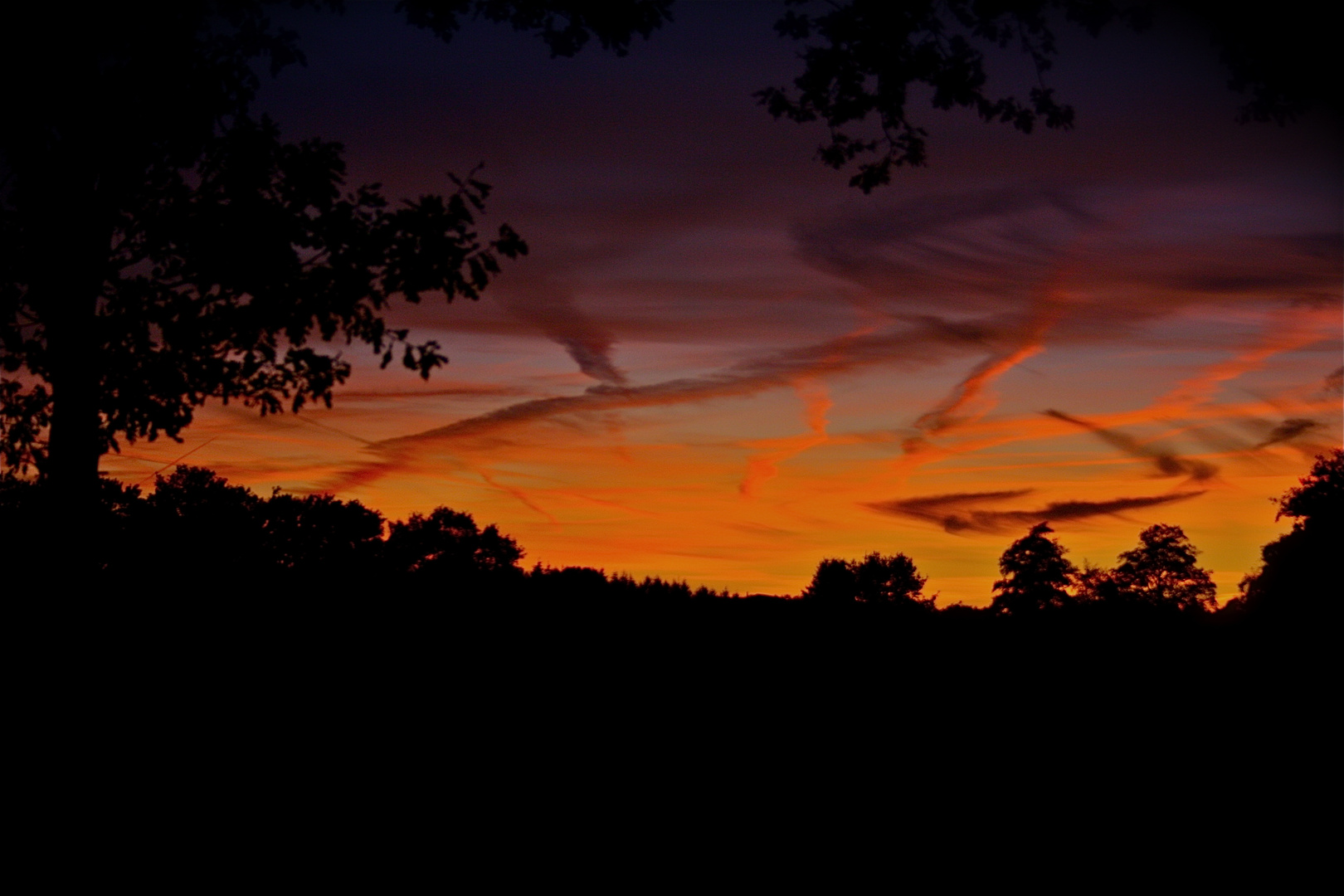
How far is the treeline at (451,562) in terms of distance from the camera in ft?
41.7

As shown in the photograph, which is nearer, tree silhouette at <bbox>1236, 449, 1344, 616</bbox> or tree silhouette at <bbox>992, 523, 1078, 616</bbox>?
tree silhouette at <bbox>1236, 449, 1344, 616</bbox>

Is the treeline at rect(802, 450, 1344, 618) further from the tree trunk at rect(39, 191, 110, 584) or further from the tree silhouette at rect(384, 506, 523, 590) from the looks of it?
the tree silhouette at rect(384, 506, 523, 590)

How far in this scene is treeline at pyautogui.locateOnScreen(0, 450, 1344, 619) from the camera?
500 inches

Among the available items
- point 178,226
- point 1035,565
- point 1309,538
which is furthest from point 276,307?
point 1035,565

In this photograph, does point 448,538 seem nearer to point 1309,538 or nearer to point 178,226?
point 1309,538

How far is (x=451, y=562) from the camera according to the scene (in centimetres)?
1464

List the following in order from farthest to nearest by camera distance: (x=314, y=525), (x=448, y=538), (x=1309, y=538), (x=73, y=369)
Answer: (x=448, y=538) < (x=314, y=525) < (x=1309, y=538) < (x=73, y=369)

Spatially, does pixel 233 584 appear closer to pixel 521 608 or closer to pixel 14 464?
pixel 521 608

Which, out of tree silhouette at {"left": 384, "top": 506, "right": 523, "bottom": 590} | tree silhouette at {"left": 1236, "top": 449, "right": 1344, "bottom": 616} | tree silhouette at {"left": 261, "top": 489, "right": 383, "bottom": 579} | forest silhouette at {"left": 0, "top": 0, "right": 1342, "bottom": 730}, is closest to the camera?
forest silhouette at {"left": 0, "top": 0, "right": 1342, "bottom": 730}

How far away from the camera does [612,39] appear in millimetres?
10906

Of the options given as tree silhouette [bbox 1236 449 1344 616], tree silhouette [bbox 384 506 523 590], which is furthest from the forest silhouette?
tree silhouette [bbox 384 506 523 590]

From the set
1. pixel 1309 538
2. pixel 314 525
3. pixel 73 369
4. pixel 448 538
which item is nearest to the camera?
pixel 73 369

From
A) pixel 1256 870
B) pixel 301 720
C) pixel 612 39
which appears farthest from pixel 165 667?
pixel 1256 870

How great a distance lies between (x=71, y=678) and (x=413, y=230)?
5.95m
